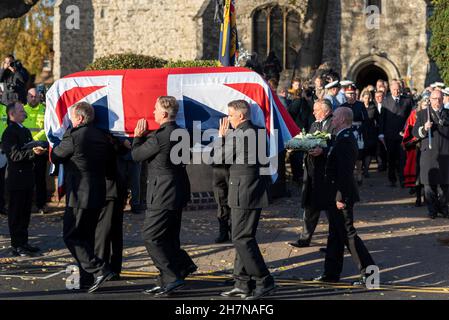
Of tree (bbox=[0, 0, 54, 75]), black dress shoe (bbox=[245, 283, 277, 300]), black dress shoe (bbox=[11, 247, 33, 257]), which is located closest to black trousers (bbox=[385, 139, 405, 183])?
black dress shoe (bbox=[11, 247, 33, 257])

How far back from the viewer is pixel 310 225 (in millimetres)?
10328

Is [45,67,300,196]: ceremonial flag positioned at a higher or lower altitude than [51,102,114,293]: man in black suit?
higher

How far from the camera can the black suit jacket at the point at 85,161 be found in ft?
27.0

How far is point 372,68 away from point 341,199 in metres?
24.1

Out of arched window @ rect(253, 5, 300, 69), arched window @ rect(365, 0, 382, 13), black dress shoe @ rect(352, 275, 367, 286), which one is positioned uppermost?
arched window @ rect(365, 0, 382, 13)

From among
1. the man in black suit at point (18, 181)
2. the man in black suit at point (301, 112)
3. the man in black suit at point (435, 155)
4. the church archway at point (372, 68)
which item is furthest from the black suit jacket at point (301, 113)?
the church archway at point (372, 68)

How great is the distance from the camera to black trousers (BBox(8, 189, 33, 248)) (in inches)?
395

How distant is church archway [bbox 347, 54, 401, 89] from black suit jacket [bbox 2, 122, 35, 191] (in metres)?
22.3

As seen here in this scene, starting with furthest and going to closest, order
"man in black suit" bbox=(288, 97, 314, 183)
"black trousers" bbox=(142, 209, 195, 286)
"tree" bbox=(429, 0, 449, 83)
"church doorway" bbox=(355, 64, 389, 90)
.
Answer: "church doorway" bbox=(355, 64, 389, 90) → "tree" bbox=(429, 0, 449, 83) → "man in black suit" bbox=(288, 97, 314, 183) → "black trousers" bbox=(142, 209, 195, 286)

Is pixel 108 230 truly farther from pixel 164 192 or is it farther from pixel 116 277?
pixel 164 192

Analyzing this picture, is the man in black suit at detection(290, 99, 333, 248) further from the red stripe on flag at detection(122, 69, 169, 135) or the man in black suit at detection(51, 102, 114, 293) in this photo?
the man in black suit at detection(51, 102, 114, 293)

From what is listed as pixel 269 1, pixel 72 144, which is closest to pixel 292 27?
pixel 269 1

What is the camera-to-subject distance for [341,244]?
8.54 m
